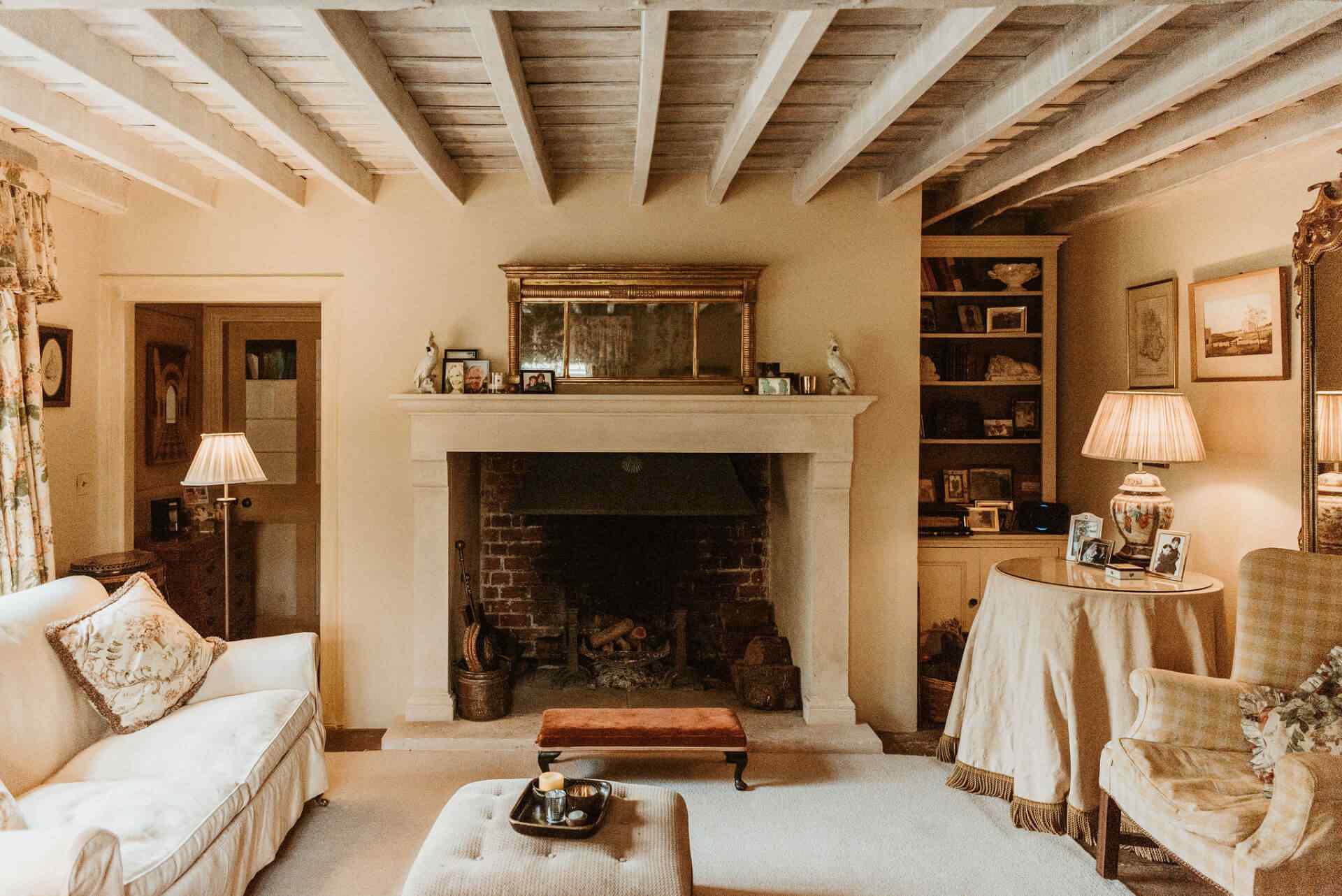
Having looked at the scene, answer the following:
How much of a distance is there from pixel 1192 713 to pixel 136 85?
3.71 meters

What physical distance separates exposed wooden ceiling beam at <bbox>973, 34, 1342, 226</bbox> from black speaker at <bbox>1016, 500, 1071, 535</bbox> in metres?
1.56

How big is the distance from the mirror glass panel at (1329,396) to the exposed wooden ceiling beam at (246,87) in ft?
11.7

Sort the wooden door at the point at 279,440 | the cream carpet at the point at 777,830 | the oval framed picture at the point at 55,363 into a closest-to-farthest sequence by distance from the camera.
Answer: the cream carpet at the point at 777,830 → the oval framed picture at the point at 55,363 → the wooden door at the point at 279,440

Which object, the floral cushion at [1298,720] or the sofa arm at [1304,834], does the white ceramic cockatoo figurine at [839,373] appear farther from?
the sofa arm at [1304,834]

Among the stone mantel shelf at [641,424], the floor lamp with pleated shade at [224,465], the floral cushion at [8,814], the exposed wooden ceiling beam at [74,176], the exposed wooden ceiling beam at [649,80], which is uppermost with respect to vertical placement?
the exposed wooden ceiling beam at [74,176]

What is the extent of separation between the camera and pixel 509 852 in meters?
2.09

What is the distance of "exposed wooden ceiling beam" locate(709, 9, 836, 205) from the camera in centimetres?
203

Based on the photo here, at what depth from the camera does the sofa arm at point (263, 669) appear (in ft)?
9.78

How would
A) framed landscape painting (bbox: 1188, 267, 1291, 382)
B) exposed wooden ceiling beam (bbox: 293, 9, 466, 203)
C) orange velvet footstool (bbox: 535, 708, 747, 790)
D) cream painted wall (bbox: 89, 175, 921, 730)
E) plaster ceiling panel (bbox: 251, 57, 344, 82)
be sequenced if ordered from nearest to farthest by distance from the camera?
1. exposed wooden ceiling beam (bbox: 293, 9, 466, 203)
2. plaster ceiling panel (bbox: 251, 57, 344, 82)
3. framed landscape painting (bbox: 1188, 267, 1291, 382)
4. orange velvet footstool (bbox: 535, 708, 747, 790)
5. cream painted wall (bbox: 89, 175, 921, 730)

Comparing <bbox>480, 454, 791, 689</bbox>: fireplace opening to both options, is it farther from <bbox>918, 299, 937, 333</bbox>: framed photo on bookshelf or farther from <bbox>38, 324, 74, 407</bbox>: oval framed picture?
<bbox>38, 324, 74, 407</bbox>: oval framed picture

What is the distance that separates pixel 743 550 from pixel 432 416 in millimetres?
1771

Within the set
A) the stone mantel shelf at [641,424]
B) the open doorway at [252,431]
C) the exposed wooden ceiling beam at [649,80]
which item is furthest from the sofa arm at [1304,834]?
the open doorway at [252,431]

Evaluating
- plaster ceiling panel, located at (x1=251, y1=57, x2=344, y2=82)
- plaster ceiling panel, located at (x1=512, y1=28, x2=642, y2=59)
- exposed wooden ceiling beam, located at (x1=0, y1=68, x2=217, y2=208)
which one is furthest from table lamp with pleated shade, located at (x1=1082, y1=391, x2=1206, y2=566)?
exposed wooden ceiling beam, located at (x1=0, y1=68, x2=217, y2=208)

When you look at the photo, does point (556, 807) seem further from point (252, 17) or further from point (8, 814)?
point (252, 17)
